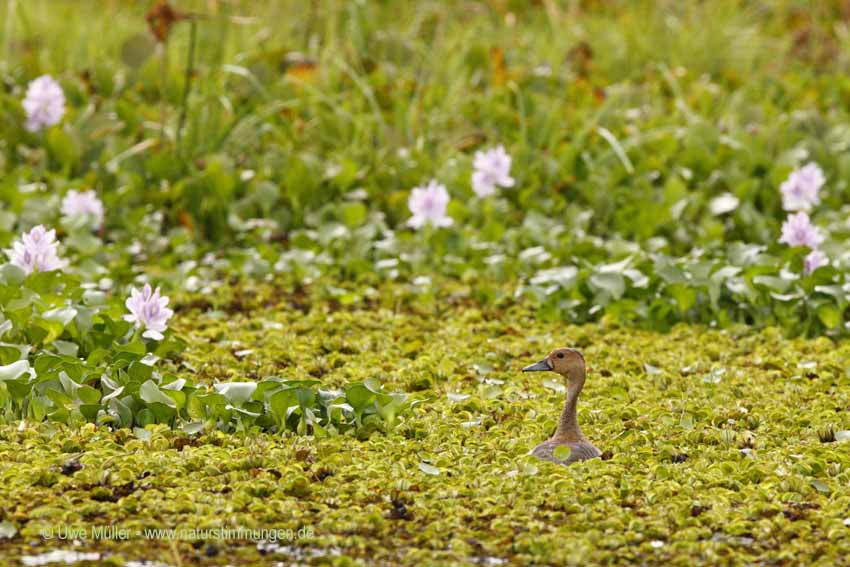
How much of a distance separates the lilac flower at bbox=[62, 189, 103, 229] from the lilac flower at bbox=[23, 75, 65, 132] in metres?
0.78

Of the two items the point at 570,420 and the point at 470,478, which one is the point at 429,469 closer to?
A: the point at 470,478

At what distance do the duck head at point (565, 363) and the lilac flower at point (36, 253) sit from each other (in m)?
1.97

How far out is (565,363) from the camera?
13.4 feet

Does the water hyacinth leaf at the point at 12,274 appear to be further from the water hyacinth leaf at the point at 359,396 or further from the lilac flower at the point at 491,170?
the lilac flower at the point at 491,170

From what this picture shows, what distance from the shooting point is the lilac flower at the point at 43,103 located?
289 inches

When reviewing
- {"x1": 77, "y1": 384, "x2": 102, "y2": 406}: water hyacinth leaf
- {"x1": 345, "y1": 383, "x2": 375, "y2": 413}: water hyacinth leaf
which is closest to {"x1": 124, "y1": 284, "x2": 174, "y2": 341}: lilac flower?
{"x1": 77, "y1": 384, "x2": 102, "y2": 406}: water hyacinth leaf

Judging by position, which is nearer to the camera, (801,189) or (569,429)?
(569,429)

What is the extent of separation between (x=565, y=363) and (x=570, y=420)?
20 centimetres

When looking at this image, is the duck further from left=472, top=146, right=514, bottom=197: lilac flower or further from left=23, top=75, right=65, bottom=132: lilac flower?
left=23, top=75, right=65, bottom=132: lilac flower

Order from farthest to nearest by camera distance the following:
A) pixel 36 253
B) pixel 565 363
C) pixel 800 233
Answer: pixel 800 233 → pixel 36 253 → pixel 565 363

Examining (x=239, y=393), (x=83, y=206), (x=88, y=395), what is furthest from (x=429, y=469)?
(x=83, y=206)

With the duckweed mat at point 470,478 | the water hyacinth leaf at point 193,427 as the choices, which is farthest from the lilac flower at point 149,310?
the water hyacinth leaf at point 193,427

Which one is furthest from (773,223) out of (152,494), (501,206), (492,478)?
(152,494)

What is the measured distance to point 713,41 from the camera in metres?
9.96
